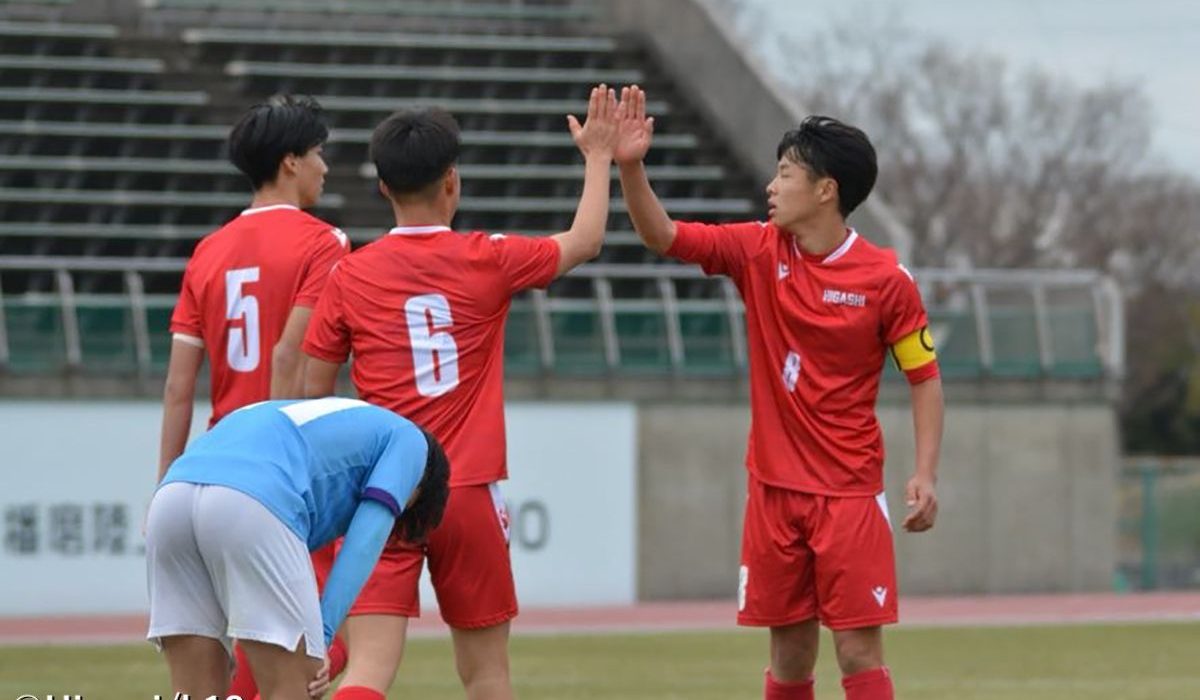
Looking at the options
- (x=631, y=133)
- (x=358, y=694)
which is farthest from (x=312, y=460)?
(x=631, y=133)

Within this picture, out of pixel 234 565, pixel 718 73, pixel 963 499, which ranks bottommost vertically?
pixel 963 499

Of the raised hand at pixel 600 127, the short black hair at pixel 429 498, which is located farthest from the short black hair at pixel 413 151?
the short black hair at pixel 429 498

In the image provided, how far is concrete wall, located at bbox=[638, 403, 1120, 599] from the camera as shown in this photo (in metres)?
23.4

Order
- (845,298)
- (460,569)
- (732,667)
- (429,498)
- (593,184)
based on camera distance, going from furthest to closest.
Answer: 1. (732,667)
2. (845,298)
3. (593,184)
4. (460,569)
5. (429,498)

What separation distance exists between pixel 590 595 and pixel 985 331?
195 inches

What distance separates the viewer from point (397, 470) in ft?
20.5

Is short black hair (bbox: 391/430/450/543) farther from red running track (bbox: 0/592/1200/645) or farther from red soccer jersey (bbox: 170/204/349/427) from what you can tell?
red running track (bbox: 0/592/1200/645)

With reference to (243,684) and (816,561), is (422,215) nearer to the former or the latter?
(243,684)

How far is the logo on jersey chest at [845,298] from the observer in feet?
26.1

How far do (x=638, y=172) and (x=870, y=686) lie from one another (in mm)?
1766

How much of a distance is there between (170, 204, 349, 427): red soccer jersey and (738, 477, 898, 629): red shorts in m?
1.59

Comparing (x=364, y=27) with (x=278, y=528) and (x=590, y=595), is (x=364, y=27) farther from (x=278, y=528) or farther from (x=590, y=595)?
(x=278, y=528)

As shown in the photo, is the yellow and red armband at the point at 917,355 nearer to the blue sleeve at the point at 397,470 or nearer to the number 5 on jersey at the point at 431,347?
the number 5 on jersey at the point at 431,347

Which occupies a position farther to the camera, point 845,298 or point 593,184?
point 845,298
